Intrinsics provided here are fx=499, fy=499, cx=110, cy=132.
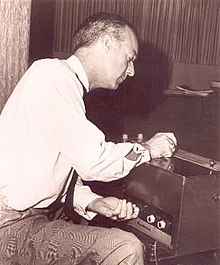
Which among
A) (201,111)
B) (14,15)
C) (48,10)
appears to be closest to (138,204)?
(14,15)

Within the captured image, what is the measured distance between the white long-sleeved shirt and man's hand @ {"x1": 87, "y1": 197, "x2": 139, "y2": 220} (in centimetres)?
13

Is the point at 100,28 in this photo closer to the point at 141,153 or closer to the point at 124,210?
the point at 141,153

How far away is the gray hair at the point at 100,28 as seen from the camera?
2041 mm

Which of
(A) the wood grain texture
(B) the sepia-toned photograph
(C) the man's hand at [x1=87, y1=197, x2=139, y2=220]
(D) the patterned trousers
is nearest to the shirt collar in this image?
(B) the sepia-toned photograph

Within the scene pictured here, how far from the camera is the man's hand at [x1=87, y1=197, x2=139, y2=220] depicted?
6.42 feet

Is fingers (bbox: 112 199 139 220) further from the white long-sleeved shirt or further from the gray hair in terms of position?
the gray hair

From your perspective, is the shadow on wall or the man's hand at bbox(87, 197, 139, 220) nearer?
the man's hand at bbox(87, 197, 139, 220)

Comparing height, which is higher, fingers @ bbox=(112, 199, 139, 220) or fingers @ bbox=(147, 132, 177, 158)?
fingers @ bbox=(147, 132, 177, 158)

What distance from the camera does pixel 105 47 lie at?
6.74 feet

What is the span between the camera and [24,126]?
1.92 m

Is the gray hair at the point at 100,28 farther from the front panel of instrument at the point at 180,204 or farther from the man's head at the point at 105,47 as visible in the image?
the front panel of instrument at the point at 180,204

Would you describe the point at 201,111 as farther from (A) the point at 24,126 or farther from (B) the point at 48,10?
(A) the point at 24,126

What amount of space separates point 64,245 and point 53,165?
305 millimetres

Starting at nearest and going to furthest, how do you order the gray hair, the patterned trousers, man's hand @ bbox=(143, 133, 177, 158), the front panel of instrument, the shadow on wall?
the patterned trousers, the front panel of instrument, the gray hair, man's hand @ bbox=(143, 133, 177, 158), the shadow on wall
